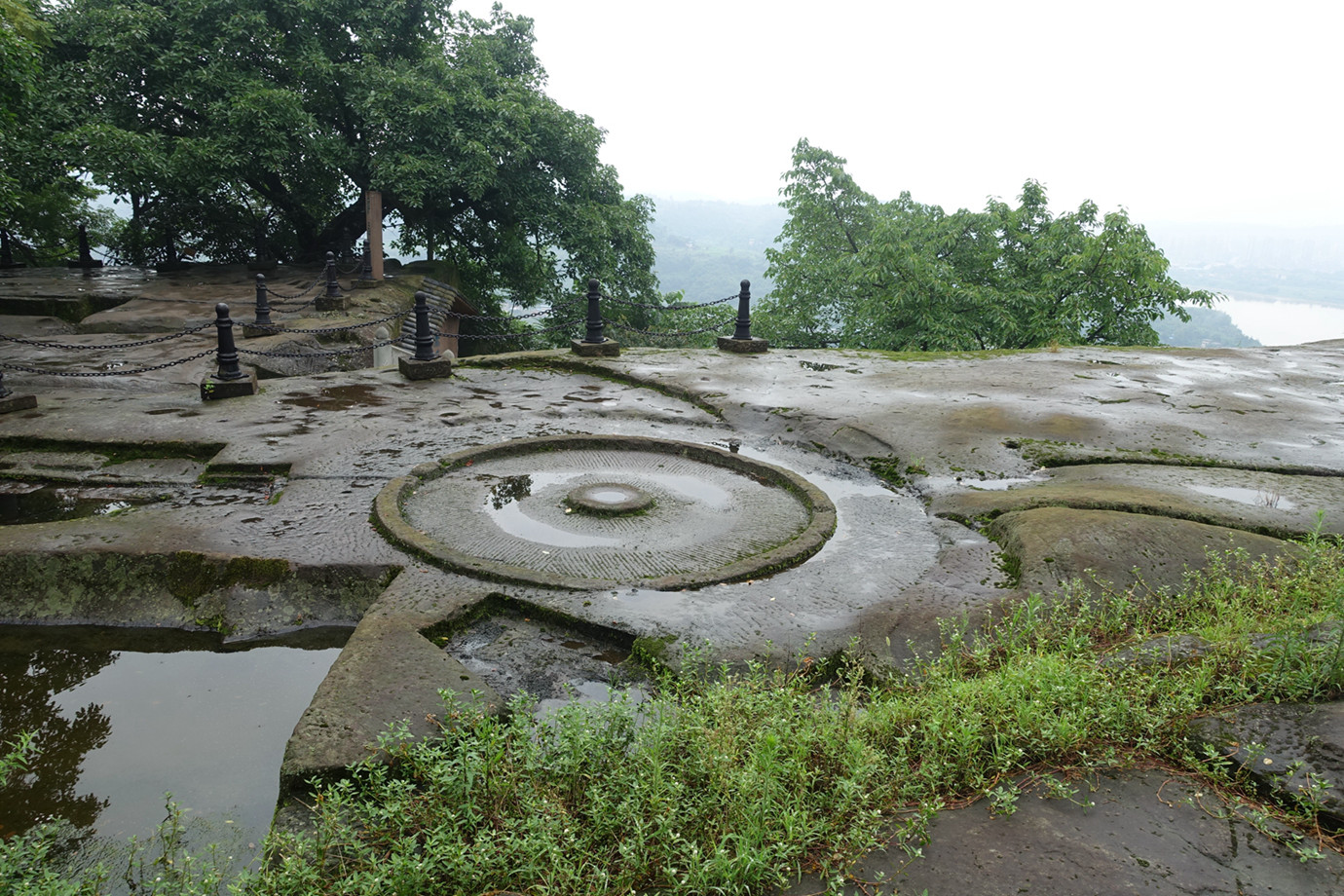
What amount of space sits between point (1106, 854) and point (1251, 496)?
4.46 meters

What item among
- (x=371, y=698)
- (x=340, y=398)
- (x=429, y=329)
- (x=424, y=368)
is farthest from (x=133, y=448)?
(x=371, y=698)

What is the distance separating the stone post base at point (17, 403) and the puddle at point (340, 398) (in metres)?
2.27

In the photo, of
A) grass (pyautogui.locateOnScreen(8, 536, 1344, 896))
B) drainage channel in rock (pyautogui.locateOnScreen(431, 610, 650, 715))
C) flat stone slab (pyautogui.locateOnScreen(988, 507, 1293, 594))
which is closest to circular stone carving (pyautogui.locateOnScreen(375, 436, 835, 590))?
drainage channel in rock (pyautogui.locateOnScreen(431, 610, 650, 715))

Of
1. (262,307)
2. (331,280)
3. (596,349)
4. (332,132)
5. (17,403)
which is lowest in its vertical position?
(17,403)

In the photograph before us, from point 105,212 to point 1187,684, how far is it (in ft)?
101

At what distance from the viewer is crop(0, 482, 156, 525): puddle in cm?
571

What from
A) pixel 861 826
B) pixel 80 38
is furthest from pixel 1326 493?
pixel 80 38

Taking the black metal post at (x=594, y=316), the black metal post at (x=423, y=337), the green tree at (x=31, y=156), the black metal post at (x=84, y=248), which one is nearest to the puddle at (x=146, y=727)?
the black metal post at (x=423, y=337)

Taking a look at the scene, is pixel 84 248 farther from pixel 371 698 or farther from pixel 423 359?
pixel 371 698

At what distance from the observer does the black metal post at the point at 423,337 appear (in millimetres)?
9945

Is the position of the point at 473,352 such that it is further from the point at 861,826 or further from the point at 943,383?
the point at 861,826

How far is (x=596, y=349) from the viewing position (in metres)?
11.2

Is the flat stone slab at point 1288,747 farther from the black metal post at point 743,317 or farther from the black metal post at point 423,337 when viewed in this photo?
the black metal post at point 743,317

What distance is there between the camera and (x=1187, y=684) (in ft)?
10.0
